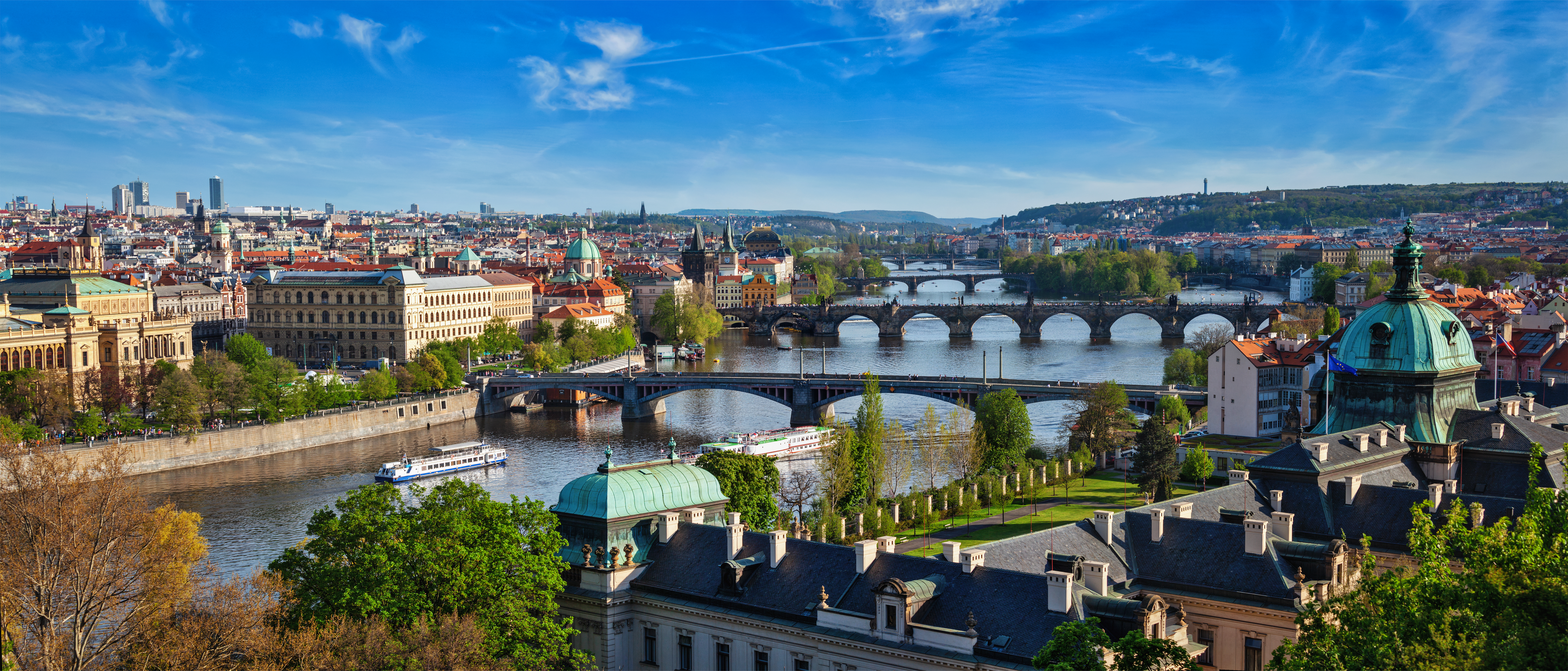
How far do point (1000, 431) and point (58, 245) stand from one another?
107m

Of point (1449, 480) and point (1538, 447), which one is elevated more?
point (1538, 447)

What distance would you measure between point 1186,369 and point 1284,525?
53223 millimetres

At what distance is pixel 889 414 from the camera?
7512 cm

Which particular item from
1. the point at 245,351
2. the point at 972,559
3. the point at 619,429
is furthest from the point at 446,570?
the point at 245,351

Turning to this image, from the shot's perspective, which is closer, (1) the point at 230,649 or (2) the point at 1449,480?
(1) the point at 230,649

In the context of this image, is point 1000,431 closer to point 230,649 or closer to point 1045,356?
point 230,649

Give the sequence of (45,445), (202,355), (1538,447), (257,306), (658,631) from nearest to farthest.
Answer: (1538,447)
(658,631)
(45,445)
(202,355)
(257,306)

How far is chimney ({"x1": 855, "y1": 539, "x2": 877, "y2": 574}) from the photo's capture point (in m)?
23.9

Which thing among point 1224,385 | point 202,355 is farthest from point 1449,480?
point 202,355

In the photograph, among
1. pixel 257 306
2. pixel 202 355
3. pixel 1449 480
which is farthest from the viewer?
pixel 257 306

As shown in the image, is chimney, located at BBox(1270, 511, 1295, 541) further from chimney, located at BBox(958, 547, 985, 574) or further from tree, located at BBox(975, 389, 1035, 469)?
tree, located at BBox(975, 389, 1035, 469)

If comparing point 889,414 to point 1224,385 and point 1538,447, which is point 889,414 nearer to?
point 1224,385

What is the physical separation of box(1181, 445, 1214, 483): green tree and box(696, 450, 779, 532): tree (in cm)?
1476

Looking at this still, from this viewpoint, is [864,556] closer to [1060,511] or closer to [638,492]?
[638,492]
